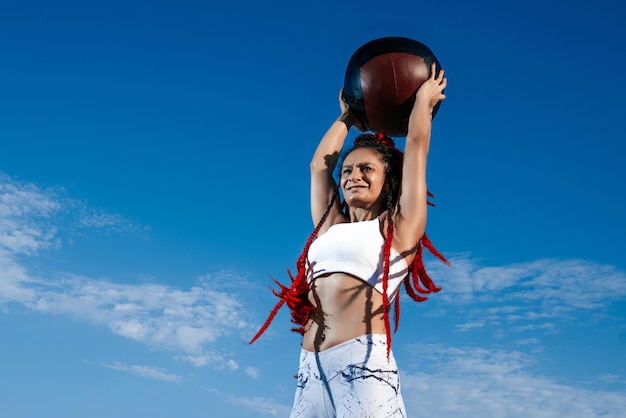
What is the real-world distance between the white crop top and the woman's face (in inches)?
7.2

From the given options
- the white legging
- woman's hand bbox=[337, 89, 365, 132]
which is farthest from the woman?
woman's hand bbox=[337, 89, 365, 132]

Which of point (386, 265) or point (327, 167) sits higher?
point (327, 167)

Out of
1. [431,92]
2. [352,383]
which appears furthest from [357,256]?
[431,92]

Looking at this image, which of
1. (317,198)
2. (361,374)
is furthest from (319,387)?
(317,198)

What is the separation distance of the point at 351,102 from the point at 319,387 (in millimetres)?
1848

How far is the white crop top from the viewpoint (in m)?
3.93

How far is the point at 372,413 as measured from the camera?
3568 millimetres

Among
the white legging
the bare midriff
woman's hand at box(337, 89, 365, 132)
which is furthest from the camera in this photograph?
woman's hand at box(337, 89, 365, 132)

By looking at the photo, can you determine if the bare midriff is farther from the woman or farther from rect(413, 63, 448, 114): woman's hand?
rect(413, 63, 448, 114): woman's hand

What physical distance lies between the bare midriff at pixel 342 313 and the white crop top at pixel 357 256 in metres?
0.05

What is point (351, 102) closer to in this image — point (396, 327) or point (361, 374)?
point (396, 327)

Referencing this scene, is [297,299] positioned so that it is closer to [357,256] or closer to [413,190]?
[357,256]

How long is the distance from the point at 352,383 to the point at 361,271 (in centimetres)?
61

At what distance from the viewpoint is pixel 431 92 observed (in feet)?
14.2
